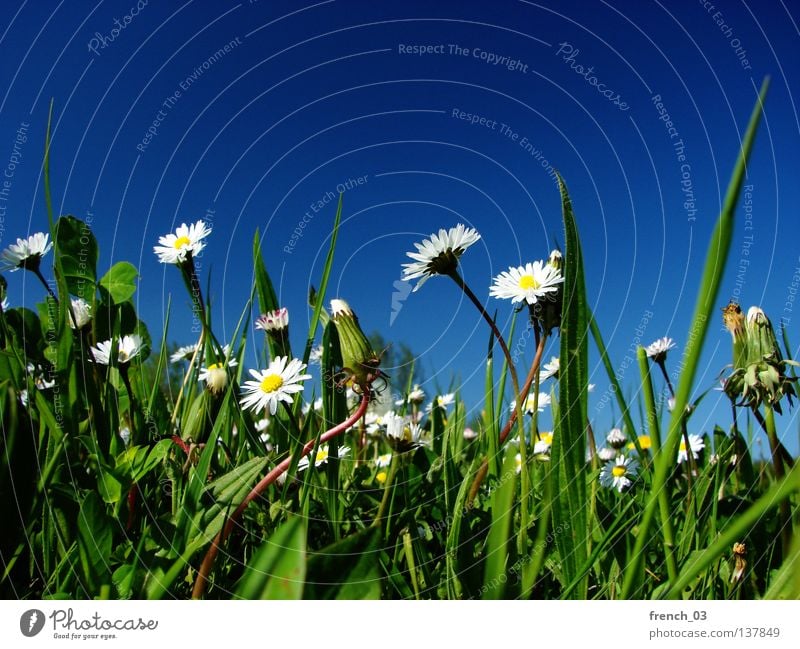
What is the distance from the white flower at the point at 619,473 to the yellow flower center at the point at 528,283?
13.8 inches

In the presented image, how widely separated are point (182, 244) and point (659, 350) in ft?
2.30

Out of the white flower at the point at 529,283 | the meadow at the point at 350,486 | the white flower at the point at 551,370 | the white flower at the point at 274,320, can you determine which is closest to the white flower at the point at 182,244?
the meadow at the point at 350,486

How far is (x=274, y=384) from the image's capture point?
74 cm

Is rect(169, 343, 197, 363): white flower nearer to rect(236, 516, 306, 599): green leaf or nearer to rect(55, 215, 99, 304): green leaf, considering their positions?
rect(55, 215, 99, 304): green leaf

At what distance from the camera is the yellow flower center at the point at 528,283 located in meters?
0.65

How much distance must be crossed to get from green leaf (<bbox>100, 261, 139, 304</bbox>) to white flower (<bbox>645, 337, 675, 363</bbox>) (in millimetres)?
768

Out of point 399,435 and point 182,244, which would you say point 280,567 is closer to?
point 399,435

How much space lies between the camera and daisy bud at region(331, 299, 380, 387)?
2.17ft

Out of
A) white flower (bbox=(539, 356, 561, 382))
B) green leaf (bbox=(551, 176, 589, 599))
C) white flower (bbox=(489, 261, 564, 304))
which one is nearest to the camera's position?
green leaf (bbox=(551, 176, 589, 599))

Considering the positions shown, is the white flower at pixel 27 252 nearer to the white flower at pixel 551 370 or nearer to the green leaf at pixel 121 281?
the green leaf at pixel 121 281
